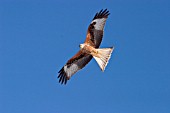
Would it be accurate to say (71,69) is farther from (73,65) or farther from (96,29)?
(96,29)

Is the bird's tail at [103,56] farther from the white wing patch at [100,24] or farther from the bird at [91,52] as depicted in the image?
the white wing patch at [100,24]

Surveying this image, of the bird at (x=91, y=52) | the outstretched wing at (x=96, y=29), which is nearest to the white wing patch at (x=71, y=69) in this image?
the bird at (x=91, y=52)

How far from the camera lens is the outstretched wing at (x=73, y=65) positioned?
44.2ft

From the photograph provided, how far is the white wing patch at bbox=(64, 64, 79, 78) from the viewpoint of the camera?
13859mm

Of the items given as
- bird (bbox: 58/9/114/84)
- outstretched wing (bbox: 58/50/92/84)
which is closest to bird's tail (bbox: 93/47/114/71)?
bird (bbox: 58/9/114/84)

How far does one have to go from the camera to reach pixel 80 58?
1355 centimetres

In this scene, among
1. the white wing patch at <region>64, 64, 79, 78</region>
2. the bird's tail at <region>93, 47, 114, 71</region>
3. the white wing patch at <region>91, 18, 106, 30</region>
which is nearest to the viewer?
the bird's tail at <region>93, 47, 114, 71</region>

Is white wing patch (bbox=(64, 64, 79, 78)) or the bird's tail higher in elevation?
white wing patch (bbox=(64, 64, 79, 78))

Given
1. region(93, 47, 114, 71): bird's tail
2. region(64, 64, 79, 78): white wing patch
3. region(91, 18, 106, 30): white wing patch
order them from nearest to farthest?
region(93, 47, 114, 71): bird's tail, region(91, 18, 106, 30): white wing patch, region(64, 64, 79, 78): white wing patch

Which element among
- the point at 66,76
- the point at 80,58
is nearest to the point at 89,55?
the point at 80,58

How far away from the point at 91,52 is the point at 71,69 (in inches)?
56.7

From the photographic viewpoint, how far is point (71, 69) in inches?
548

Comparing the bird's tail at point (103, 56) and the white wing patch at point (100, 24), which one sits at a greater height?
Result: the white wing patch at point (100, 24)

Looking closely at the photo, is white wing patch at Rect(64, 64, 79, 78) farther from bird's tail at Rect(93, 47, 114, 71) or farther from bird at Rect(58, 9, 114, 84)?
bird's tail at Rect(93, 47, 114, 71)
